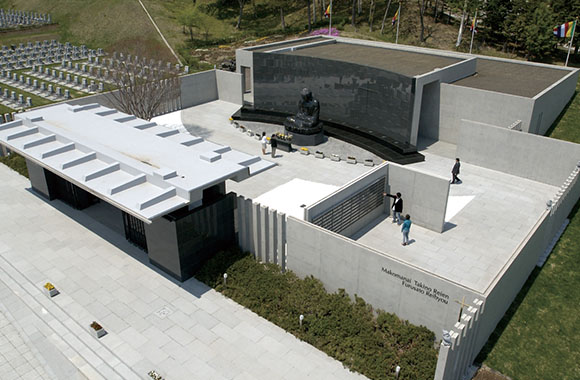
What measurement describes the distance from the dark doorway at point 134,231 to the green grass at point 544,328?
1348 centimetres

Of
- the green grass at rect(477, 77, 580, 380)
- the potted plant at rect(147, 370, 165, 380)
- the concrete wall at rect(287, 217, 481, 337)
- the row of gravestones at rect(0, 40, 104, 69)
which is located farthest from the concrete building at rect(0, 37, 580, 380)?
the row of gravestones at rect(0, 40, 104, 69)

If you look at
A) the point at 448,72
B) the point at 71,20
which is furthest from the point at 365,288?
the point at 71,20

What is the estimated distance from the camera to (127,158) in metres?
19.2

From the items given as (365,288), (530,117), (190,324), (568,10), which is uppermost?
(568,10)

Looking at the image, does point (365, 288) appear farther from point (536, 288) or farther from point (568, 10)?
point (568, 10)

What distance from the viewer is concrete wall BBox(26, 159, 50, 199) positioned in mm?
23375

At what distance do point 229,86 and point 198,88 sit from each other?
2.52 metres

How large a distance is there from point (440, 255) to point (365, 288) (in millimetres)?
5307

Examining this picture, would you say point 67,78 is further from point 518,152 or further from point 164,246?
point 518,152

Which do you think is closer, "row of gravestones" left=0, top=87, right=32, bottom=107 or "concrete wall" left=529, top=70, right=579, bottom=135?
"concrete wall" left=529, top=70, right=579, bottom=135

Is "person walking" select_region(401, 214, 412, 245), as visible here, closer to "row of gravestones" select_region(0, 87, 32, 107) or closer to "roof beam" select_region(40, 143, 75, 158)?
"roof beam" select_region(40, 143, 75, 158)

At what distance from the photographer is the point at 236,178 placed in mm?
18500

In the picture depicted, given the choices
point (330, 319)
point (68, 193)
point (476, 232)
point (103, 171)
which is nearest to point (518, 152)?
point (476, 232)

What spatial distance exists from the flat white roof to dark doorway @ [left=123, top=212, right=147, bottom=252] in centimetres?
235
